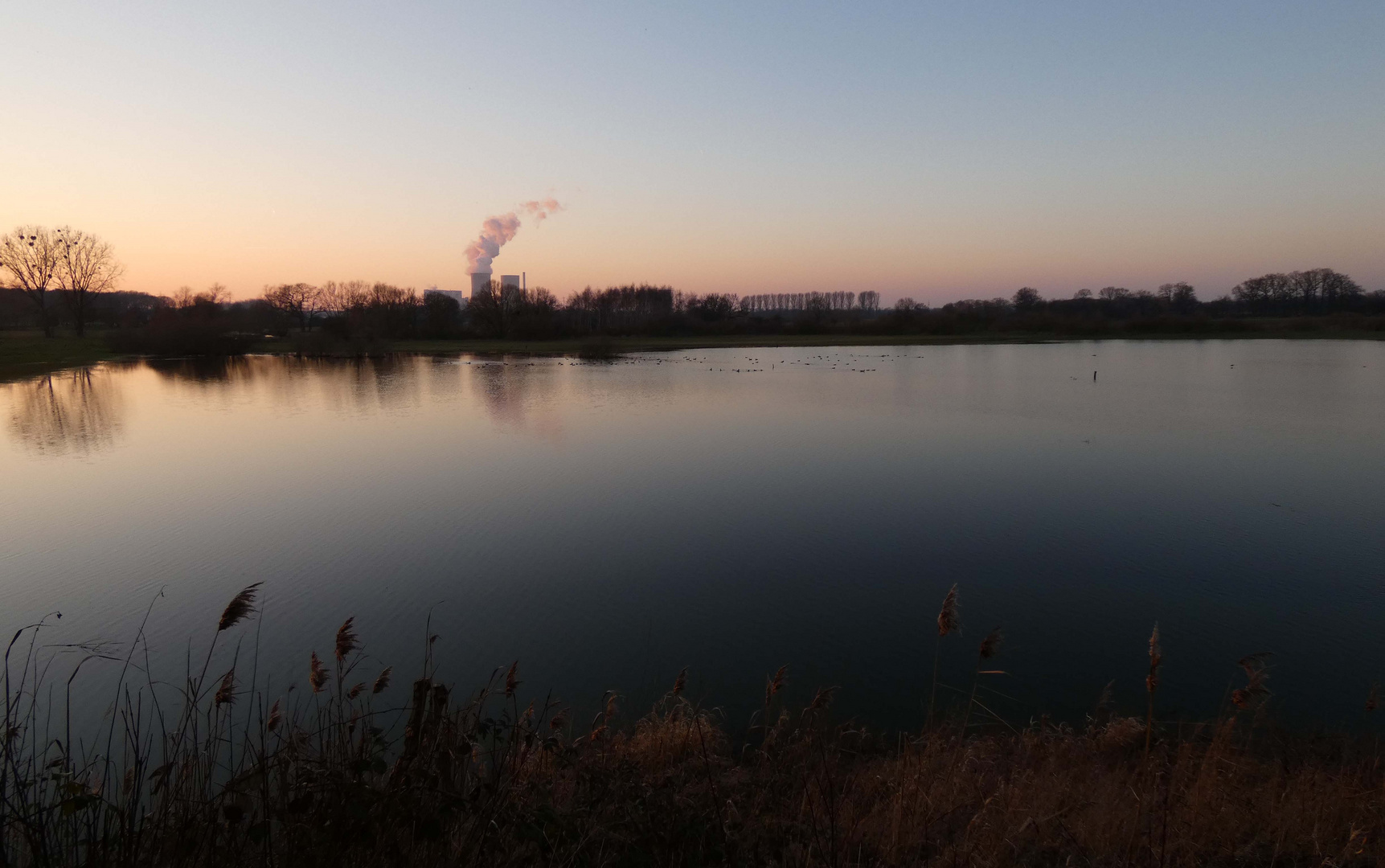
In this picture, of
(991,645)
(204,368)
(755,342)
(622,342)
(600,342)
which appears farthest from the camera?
(755,342)

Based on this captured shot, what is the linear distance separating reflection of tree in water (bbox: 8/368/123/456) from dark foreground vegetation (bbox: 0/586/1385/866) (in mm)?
14057

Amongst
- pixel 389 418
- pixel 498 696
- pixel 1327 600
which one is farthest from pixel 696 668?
pixel 389 418

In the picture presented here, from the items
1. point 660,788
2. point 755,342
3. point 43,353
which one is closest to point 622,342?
point 755,342

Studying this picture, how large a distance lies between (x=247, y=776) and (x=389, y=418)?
1997cm

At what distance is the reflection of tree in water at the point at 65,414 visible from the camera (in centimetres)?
1661

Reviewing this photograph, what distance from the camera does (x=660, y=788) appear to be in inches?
153

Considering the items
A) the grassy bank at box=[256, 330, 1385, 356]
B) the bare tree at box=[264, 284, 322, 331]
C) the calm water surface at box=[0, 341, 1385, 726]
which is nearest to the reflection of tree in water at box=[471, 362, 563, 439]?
the calm water surface at box=[0, 341, 1385, 726]

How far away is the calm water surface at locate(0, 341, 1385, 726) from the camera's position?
6.22 m

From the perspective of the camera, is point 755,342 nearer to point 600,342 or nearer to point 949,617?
point 600,342

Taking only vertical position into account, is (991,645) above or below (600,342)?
below

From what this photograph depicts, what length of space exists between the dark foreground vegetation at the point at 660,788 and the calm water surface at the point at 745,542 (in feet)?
→ 2.09

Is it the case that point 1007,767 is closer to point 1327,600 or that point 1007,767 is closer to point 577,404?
point 1327,600

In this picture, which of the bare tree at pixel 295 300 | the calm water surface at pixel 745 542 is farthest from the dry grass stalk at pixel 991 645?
the bare tree at pixel 295 300

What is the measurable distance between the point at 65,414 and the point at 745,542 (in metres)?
23.4
